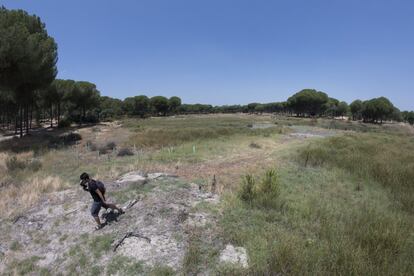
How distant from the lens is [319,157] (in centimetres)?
1480

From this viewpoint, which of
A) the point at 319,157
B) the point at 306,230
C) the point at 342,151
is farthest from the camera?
the point at 342,151

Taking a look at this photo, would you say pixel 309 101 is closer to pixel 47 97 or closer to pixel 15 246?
pixel 47 97

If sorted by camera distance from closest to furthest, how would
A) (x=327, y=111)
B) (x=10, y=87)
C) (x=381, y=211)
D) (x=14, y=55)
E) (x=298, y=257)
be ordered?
1. (x=298, y=257)
2. (x=381, y=211)
3. (x=14, y=55)
4. (x=10, y=87)
5. (x=327, y=111)

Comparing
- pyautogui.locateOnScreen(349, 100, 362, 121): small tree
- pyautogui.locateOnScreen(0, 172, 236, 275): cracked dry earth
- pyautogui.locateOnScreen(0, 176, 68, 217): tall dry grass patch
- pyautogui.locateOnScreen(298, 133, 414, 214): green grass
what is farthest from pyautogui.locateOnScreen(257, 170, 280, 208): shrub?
pyautogui.locateOnScreen(349, 100, 362, 121): small tree

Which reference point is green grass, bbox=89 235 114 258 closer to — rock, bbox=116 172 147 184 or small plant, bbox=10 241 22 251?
small plant, bbox=10 241 22 251

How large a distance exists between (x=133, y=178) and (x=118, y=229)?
3463 millimetres

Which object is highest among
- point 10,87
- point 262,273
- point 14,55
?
point 14,55

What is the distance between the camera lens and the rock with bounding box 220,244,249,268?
511cm

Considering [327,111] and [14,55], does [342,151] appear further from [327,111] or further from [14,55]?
[327,111]

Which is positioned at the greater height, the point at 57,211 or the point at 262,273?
the point at 262,273

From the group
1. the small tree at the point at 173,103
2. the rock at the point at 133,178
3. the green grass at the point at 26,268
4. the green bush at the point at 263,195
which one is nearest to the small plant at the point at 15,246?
the green grass at the point at 26,268

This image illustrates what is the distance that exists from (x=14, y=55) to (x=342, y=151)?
23967 mm

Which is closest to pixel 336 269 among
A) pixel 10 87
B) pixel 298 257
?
pixel 298 257

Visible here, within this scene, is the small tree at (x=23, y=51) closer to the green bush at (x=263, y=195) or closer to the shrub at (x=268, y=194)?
the green bush at (x=263, y=195)
